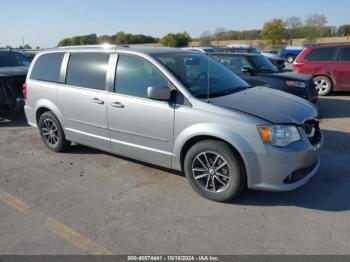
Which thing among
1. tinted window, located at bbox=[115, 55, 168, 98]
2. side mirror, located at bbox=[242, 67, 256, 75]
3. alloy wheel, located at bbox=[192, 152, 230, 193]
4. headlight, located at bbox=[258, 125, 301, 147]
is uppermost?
tinted window, located at bbox=[115, 55, 168, 98]

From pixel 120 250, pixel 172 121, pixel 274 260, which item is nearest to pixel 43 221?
pixel 120 250

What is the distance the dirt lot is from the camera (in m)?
3.17

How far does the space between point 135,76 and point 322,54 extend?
885cm

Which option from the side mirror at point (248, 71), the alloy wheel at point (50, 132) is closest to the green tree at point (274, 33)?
the side mirror at point (248, 71)

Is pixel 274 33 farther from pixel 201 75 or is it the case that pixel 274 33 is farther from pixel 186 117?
pixel 186 117

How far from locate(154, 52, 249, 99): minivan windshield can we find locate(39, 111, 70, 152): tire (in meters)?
2.30

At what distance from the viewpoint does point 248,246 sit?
3.14m

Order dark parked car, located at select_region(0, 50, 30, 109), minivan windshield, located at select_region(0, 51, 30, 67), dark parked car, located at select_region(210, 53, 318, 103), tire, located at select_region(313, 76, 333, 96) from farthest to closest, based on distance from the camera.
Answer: tire, located at select_region(313, 76, 333, 96), minivan windshield, located at select_region(0, 51, 30, 67), dark parked car, located at select_region(210, 53, 318, 103), dark parked car, located at select_region(0, 50, 30, 109)

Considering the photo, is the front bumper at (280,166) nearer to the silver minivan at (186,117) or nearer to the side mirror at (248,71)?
the silver minivan at (186,117)

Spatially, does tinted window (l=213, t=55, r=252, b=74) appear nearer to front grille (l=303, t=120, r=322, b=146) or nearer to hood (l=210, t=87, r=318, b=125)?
hood (l=210, t=87, r=318, b=125)

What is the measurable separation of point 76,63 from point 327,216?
4113mm

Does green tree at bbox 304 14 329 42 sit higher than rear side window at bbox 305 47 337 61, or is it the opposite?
green tree at bbox 304 14 329 42

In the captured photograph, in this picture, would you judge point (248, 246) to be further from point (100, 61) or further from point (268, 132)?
point (100, 61)

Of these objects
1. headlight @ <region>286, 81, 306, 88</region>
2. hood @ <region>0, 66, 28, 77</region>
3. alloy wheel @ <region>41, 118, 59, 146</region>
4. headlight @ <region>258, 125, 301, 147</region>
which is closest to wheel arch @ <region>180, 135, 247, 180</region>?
headlight @ <region>258, 125, 301, 147</region>
